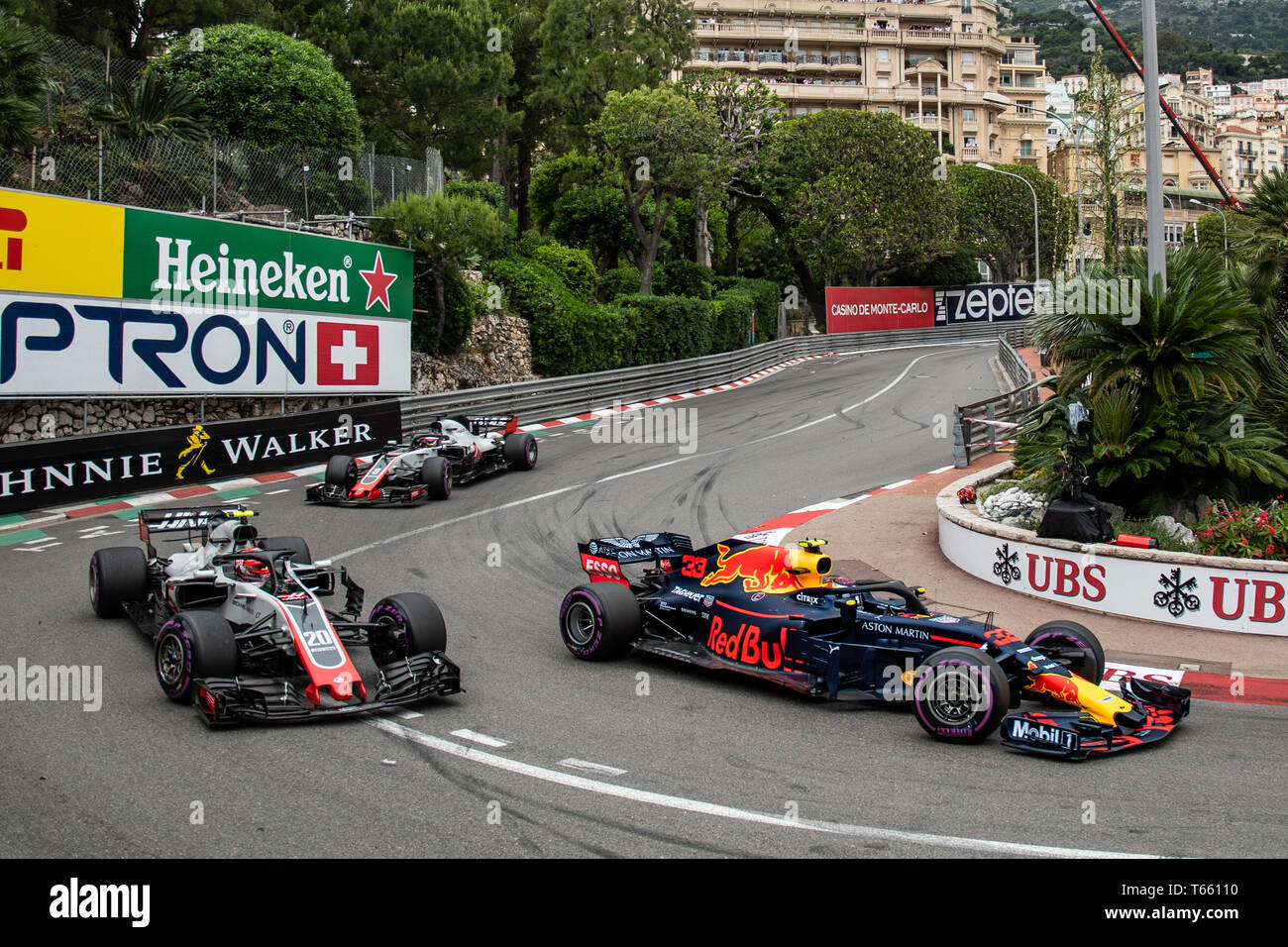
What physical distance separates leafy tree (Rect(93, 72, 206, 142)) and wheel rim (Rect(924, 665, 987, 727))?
19.5 m

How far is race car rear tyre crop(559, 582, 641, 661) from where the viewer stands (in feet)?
32.3

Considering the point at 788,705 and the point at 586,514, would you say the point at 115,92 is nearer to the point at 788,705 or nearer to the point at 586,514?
the point at 586,514

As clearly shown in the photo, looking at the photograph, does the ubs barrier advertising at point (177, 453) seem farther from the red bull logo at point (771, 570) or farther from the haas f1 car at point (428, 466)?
the red bull logo at point (771, 570)

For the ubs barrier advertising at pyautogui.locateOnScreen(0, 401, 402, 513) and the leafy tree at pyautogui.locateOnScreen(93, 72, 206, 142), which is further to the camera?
the leafy tree at pyautogui.locateOnScreen(93, 72, 206, 142)

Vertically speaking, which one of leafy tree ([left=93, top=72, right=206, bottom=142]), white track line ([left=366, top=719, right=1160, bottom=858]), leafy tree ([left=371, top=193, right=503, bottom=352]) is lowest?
white track line ([left=366, top=719, right=1160, bottom=858])

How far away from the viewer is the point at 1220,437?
40.0 feet

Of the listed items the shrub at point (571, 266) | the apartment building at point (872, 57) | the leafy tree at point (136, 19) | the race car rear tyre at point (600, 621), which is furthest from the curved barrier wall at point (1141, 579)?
the apartment building at point (872, 57)

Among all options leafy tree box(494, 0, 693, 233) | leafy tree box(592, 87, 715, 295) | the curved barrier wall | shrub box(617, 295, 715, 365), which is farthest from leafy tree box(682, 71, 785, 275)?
the curved barrier wall

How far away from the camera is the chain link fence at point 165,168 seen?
1975 cm

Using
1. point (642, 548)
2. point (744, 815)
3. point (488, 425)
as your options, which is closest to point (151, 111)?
point (488, 425)

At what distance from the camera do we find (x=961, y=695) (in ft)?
26.0

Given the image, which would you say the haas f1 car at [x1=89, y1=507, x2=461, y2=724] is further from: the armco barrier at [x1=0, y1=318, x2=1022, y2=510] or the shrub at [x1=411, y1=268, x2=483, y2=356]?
the shrub at [x1=411, y1=268, x2=483, y2=356]

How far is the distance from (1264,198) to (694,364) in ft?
67.6
